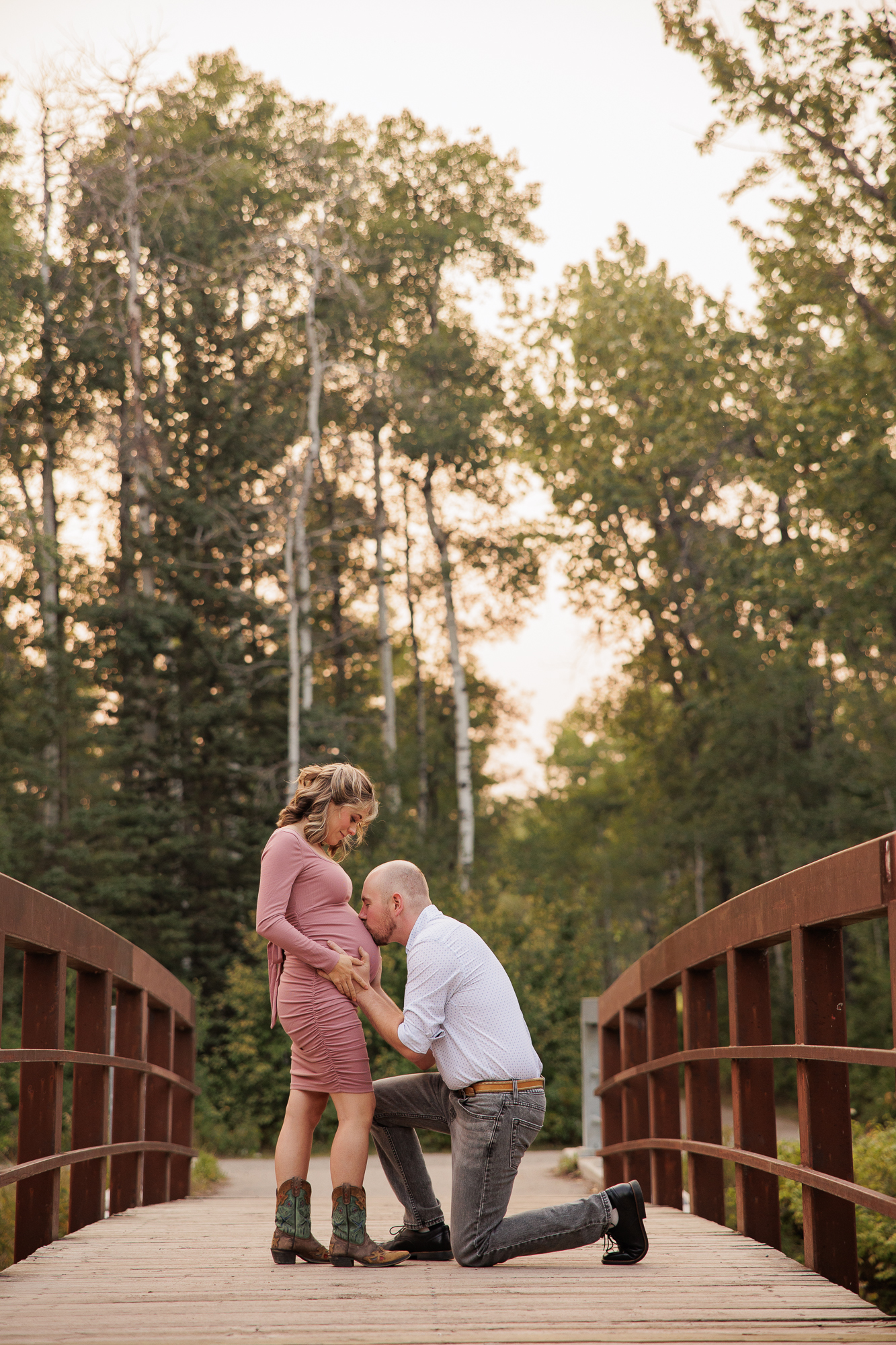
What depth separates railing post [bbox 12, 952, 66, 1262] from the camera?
4098 mm

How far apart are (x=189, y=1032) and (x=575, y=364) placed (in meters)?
21.8

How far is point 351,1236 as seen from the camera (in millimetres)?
3939

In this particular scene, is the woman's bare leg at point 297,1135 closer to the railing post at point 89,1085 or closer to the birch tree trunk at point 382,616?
the railing post at point 89,1085

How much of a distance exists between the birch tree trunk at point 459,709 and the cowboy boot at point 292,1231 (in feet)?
61.0

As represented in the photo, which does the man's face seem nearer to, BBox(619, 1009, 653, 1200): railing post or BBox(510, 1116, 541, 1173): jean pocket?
BBox(510, 1116, 541, 1173): jean pocket

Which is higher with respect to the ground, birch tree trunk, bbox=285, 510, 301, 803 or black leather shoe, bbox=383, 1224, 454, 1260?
birch tree trunk, bbox=285, 510, 301, 803


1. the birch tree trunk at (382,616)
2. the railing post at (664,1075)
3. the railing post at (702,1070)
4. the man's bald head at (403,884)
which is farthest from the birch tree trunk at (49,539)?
the man's bald head at (403,884)

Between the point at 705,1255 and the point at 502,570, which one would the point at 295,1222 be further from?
the point at 502,570

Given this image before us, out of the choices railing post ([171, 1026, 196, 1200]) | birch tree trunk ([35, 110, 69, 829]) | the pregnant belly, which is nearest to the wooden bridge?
the pregnant belly

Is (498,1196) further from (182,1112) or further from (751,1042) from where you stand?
(182,1112)

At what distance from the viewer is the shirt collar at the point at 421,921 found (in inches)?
160

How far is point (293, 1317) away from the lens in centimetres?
303

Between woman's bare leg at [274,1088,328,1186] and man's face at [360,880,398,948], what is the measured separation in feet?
1.85

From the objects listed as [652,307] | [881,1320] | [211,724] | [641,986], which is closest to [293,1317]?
[881,1320]
